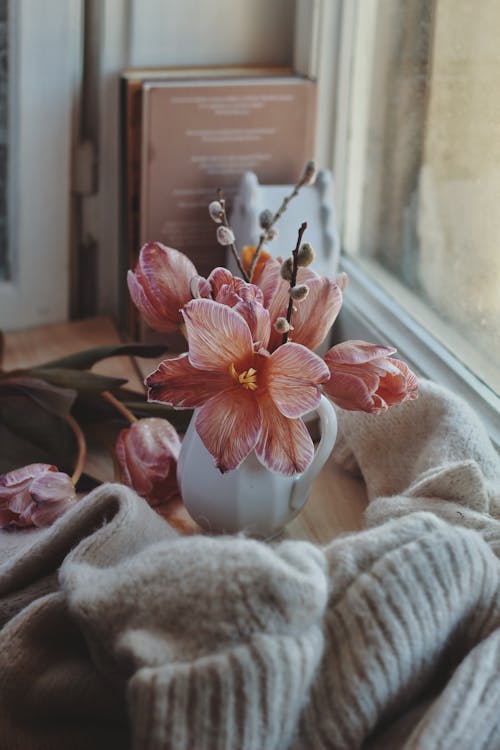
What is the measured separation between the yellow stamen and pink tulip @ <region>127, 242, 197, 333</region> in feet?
0.33

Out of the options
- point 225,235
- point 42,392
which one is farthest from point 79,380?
point 225,235

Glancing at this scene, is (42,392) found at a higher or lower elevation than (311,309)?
lower

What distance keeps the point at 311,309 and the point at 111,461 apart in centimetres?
33

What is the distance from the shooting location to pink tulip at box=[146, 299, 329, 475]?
2.32 ft

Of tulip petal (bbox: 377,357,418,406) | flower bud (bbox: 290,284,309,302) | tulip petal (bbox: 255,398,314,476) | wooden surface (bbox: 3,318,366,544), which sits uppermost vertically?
flower bud (bbox: 290,284,309,302)

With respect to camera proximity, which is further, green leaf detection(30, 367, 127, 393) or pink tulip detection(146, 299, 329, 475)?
green leaf detection(30, 367, 127, 393)

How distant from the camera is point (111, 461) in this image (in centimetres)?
99

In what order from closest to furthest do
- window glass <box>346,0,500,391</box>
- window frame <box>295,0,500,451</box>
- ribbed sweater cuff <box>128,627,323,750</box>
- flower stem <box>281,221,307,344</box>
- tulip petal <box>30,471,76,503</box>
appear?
ribbed sweater cuff <box>128,627,323,750</box> → flower stem <box>281,221,307,344</box> → tulip petal <box>30,471,76,503</box> → window glass <box>346,0,500,391</box> → window frame <box>295,0,500,451</box>

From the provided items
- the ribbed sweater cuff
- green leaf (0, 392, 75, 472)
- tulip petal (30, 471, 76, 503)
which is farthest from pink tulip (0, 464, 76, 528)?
the ribbed sweater cuff

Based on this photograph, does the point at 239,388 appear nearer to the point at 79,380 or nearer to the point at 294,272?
the point at 294,272

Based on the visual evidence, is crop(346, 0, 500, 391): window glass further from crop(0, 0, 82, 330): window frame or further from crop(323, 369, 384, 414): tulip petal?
crop(0, 0, 82, 330): window frame

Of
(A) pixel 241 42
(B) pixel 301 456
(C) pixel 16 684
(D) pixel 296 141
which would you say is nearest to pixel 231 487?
(B) pixel 301 456

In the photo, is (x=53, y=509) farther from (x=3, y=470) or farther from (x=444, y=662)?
(x=444, y=662)

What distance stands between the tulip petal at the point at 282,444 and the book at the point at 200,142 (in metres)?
0.52
